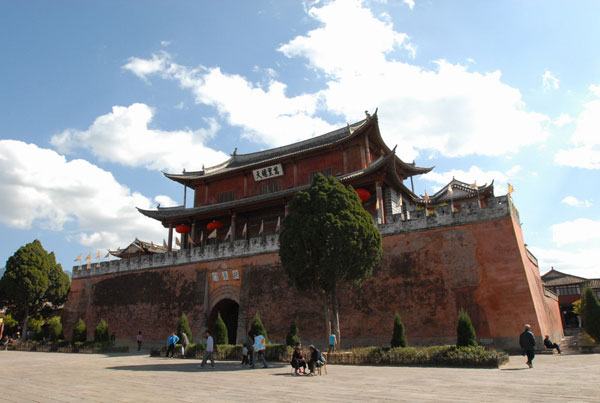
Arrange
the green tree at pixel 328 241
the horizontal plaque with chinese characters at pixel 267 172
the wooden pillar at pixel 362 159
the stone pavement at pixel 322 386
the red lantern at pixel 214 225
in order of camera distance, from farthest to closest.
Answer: the red lantern at pixel 214 225 → the horizontal plaque with chinese characters at pixel 267 172 → the wooden pillar at pixel 362 159 → the green tree at pixel 328 241 → the stone pavement at pixel 322 386

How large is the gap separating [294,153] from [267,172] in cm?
237

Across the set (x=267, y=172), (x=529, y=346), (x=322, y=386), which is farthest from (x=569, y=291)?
(x=322, y=386)

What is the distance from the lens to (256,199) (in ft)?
73.9

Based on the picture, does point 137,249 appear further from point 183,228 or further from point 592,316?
point 592,316

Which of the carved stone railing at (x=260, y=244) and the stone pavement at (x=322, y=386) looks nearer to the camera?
the stone pavement at (x=322, y=386)

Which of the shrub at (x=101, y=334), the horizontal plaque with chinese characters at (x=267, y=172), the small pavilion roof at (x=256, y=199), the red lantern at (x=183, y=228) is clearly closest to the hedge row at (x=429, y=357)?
the small pavilion roof at (x=256, y=199)

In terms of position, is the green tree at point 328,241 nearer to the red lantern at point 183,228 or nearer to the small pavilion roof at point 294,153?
the small pavilion roof at point 294,153

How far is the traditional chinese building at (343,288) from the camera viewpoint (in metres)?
15.2

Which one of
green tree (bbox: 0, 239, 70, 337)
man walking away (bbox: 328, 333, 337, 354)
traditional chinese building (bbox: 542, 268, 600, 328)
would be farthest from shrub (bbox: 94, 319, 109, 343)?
traditional chinese building (bbox: 542, 268, 600, 328)

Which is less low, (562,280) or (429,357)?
(562,280)

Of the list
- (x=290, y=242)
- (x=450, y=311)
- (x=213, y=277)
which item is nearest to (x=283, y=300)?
(x=213, y=277)

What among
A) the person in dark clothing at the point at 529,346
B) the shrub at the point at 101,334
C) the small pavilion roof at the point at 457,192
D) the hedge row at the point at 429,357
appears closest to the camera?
the person in dark clothing at the point at 529,346

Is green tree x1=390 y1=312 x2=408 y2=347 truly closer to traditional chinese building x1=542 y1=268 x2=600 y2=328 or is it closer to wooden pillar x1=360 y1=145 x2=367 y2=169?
wooden pillar x1=360 y1=145 x2=367 y2=169

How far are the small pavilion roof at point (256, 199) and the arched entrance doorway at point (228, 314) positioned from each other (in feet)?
17.0
